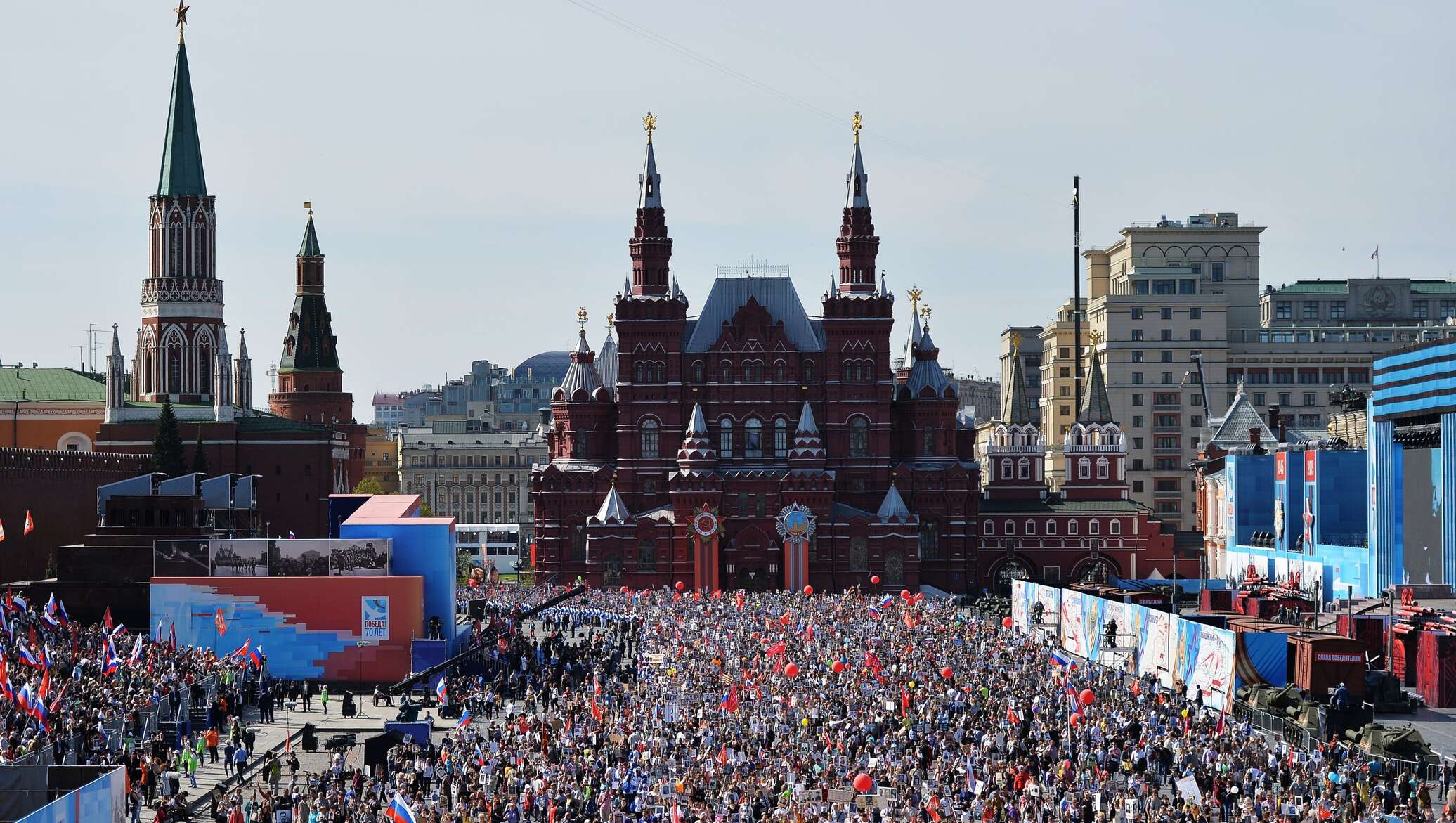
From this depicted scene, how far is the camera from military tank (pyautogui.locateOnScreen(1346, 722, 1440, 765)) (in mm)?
43562

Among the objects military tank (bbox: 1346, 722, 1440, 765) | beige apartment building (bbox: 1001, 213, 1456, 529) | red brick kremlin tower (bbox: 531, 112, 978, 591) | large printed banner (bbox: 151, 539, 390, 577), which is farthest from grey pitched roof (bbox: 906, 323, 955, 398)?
military tank (bbox: 1346, 722, 1440, 765)

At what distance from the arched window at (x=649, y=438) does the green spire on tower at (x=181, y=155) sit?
29958 millimetres

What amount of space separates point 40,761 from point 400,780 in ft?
22.6

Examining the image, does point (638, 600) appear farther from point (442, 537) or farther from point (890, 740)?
point (890, 740)

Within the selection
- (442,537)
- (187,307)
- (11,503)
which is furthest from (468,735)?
(187,307)

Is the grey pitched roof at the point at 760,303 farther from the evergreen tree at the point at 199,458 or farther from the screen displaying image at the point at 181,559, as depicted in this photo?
the screen displaying image at the point at 181,559

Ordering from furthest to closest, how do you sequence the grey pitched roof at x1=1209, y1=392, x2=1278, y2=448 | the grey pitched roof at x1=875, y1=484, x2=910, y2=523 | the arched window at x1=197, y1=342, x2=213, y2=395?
the grey pitched roof at x1=1209, y1=392, x2=1278, y2=448 < the arched window at x1=197, y1=342, x2=213, y2=395 < the grey pitched roof at x1=875, y1=484, x2=910, y2=523

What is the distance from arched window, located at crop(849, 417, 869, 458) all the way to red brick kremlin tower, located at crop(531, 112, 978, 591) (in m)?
0.08

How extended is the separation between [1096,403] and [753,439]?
2341 cm

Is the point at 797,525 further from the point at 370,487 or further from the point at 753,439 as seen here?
the point at 370,487

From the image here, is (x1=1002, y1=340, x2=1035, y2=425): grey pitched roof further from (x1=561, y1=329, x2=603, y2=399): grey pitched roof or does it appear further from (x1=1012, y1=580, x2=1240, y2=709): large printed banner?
(x1=1012, y1=580, x2=1240, y2=709): large printed banner

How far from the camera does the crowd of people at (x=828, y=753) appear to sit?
38.8 meters

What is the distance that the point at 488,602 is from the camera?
89.8 metres

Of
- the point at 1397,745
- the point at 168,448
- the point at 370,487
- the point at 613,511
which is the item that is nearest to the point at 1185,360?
the point at 613,511
